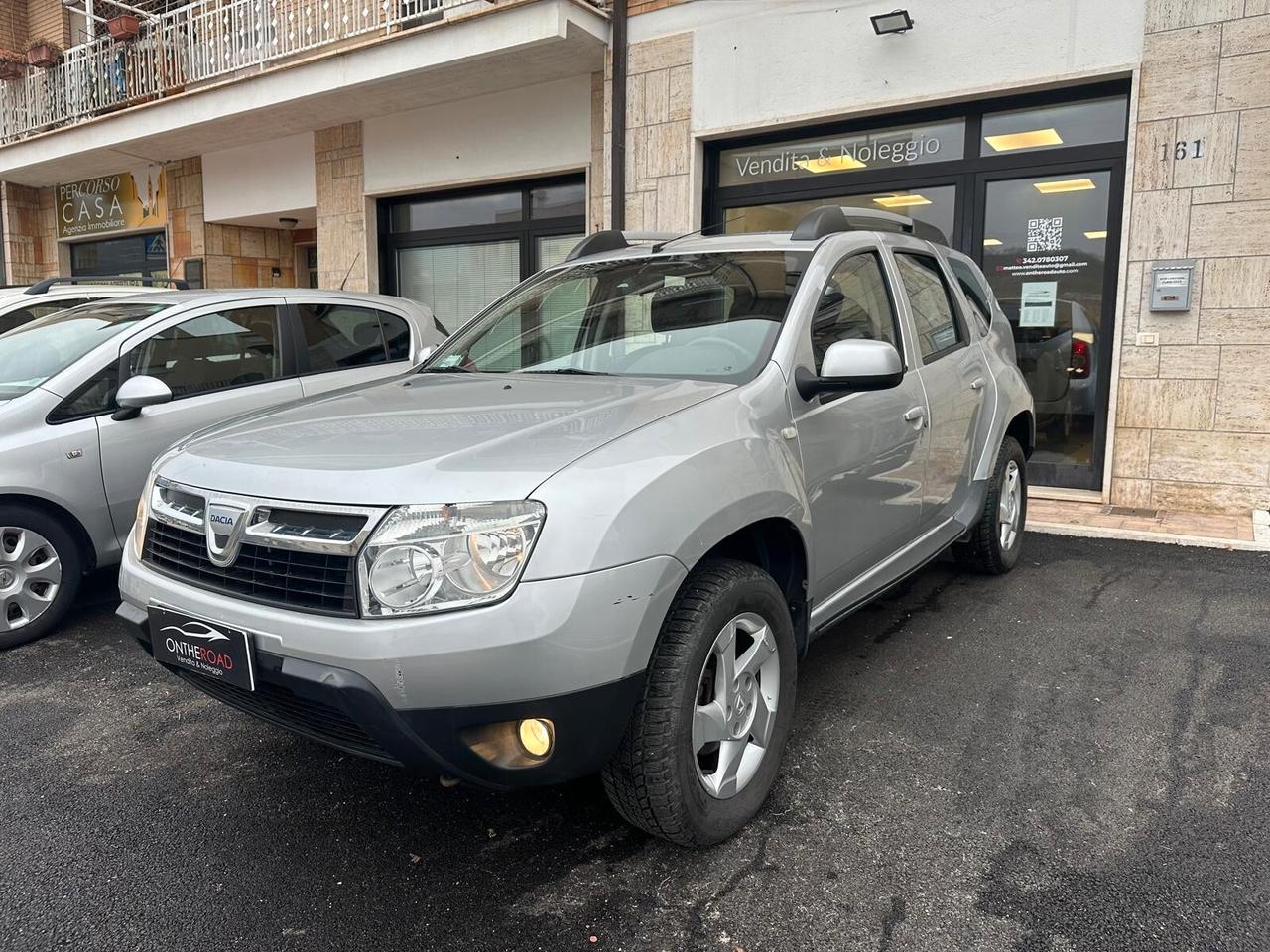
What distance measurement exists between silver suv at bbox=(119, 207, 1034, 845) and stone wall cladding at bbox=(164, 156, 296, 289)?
1047 centimetres

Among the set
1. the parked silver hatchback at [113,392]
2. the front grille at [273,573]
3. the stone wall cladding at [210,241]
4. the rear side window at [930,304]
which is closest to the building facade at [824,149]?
the stone wall cladding at [210,241]

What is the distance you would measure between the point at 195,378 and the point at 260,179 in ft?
25.6

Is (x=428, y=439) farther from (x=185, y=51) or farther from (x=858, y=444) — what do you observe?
(x=185, y=51)

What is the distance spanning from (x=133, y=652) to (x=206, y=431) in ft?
5.88

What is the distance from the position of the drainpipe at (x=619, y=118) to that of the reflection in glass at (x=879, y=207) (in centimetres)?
96

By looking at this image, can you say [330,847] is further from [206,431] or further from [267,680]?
[206,431]

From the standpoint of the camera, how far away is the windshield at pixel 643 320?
3020mm

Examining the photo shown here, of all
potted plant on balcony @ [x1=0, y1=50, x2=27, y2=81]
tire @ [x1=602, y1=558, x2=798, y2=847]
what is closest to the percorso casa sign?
potted plant on balcony @ [x1=0, y1=50, x2=27, y2=81]

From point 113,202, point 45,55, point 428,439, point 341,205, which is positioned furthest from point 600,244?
point 45,55

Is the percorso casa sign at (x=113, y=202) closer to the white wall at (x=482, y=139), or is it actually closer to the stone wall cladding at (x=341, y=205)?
the stone wall cladding at (x=341, y=205)

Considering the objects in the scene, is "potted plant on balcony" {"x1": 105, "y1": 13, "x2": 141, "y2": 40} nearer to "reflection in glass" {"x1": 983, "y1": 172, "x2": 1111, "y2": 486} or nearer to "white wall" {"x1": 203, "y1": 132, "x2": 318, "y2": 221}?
"white wall" {"x1": 203, "y1": 132, "x2": 318, "y2": 221}

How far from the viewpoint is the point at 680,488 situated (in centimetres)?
227

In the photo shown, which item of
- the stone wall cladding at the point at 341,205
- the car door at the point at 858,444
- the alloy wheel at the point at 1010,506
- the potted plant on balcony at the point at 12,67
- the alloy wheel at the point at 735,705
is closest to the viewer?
the alloy wheel at the point at 735,705

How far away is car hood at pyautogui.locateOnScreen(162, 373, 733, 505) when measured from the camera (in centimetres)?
213
